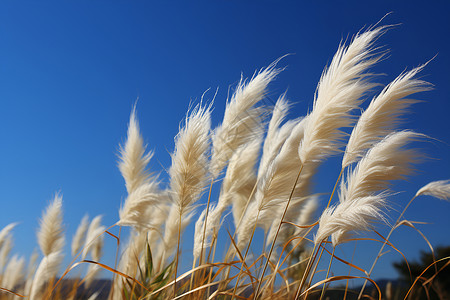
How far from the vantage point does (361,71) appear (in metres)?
1.83

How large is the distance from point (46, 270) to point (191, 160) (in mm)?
1761

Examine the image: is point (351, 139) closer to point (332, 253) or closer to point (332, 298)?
point (332, 253)

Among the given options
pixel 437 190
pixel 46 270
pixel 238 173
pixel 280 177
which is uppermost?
pixel 238 173

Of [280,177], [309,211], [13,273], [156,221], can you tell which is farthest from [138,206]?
[13,273]

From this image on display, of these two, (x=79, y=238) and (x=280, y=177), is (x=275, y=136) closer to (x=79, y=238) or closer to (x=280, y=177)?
(x=280, y=177)

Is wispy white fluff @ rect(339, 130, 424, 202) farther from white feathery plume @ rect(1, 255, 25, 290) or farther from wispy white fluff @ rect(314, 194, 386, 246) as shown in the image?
white feathery plume @ rect(1, 255, 25, 290)

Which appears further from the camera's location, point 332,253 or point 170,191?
point 170,191

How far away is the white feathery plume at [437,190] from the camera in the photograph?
218 centimetres

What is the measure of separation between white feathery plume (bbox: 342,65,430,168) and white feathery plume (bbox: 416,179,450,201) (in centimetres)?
56

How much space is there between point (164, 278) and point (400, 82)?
1.77 meters

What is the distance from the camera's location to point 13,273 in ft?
14.5

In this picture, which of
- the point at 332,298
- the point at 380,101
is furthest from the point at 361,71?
the point at 332,298

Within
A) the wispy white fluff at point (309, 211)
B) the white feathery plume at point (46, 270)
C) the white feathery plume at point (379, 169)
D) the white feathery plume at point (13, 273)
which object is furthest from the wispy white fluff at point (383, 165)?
the white feathery plume at point (13, 273)

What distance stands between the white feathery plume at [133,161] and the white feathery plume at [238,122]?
792mm
